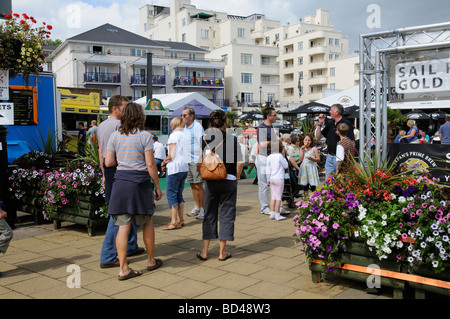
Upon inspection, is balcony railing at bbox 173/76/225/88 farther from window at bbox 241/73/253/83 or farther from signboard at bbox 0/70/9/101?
signboard at bbox 0/70/9/101

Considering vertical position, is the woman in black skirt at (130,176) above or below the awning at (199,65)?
below

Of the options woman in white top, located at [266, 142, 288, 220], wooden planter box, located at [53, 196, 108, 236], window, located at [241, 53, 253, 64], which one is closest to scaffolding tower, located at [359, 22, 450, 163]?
woman in white top, located at [266, 142, 288, 220]

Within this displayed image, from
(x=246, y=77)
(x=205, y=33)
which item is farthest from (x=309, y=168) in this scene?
(x=205, y=33)

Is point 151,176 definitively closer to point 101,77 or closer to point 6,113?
point 6,113

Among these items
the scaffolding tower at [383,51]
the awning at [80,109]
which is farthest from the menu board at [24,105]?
the awning at [80,109]

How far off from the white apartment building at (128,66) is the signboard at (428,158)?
4613cm

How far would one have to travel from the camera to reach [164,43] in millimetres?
57250

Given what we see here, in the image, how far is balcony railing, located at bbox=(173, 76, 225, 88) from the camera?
5409 centimetres

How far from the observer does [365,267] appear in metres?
4.07

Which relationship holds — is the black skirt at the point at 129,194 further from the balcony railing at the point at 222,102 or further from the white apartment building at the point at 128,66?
the balcony railing at the point at 222,102

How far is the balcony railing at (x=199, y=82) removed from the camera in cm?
5409

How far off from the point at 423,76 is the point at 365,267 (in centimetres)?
318

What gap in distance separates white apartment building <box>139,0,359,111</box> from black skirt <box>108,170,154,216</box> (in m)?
56.1
